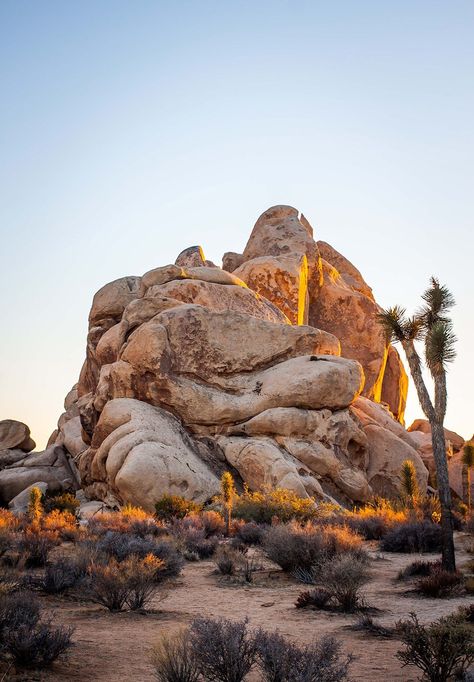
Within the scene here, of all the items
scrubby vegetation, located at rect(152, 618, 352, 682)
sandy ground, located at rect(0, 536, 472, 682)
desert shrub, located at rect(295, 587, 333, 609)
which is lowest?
sandy ground, located at rect(0, 536, 472, 682)

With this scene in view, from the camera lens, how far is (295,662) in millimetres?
5078

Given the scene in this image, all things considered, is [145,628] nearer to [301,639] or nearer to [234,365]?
[301,639]

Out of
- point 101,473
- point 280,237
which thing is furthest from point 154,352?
point 280,237

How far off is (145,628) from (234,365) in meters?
25.3

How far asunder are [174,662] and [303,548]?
7.86m

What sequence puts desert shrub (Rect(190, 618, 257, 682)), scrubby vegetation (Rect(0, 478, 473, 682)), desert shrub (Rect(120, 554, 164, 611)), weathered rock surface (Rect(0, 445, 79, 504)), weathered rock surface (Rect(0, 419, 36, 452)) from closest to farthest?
desert shrub (Rect(190, 618, 257, 682))
scrubby vegetation (Rect(0, 478, 473, 682))
desert shrub (Rect(120, 554, 164, 611))
weathered rock surface (Rect(0, 445, 79, 504))
weathered rock surface (Rect(0, 419, 36, 452))

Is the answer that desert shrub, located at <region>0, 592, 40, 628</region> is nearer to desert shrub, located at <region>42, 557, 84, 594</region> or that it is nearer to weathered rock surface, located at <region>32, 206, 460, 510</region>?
desert shrub, located at <region>42, 557, 84, 594</region>

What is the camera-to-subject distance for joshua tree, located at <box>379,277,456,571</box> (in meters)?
12.1

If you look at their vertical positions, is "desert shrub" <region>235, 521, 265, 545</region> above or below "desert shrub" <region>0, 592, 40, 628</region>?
above

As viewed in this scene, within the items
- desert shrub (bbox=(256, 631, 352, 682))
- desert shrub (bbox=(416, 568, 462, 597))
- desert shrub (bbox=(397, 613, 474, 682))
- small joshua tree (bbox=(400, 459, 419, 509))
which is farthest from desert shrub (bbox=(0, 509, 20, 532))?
small joshua tree (bbox=(400, 459, 419, 509))

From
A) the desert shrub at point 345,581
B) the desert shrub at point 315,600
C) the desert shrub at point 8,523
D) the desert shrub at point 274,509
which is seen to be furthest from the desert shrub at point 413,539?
the desert shrub at point 8,523

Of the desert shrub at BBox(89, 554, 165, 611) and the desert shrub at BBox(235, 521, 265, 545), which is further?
the desert shrub at BBox(235, 521, 265, 545)

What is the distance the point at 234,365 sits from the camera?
33.3 meters

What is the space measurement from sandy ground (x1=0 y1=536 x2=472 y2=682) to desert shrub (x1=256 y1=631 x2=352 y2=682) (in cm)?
90
